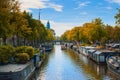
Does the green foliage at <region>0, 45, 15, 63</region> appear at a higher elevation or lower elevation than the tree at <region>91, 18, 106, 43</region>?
lower

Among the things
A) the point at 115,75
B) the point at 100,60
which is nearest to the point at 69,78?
the point at 115,75

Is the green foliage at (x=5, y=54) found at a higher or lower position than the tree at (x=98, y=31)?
lower

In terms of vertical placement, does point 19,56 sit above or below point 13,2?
below

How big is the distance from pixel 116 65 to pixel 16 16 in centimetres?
2089

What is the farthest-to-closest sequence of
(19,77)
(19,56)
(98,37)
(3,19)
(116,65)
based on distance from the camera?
(98,37) < (116,65) < (19,56) < (3,19) < (19,77)

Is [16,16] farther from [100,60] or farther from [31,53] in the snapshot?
[100,60]

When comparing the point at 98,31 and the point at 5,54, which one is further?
the point at 98,31

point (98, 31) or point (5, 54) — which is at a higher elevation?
point (98, 31)

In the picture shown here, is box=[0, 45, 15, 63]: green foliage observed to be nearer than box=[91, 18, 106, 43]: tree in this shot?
Yes

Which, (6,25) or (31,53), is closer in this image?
(6,25)

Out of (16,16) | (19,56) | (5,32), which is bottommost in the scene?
(19,56)

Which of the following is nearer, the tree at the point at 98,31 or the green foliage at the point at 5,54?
the green foliage at the point at 5,54

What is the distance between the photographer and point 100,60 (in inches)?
3081

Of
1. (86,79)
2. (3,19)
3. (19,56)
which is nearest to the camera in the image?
(3,19)
